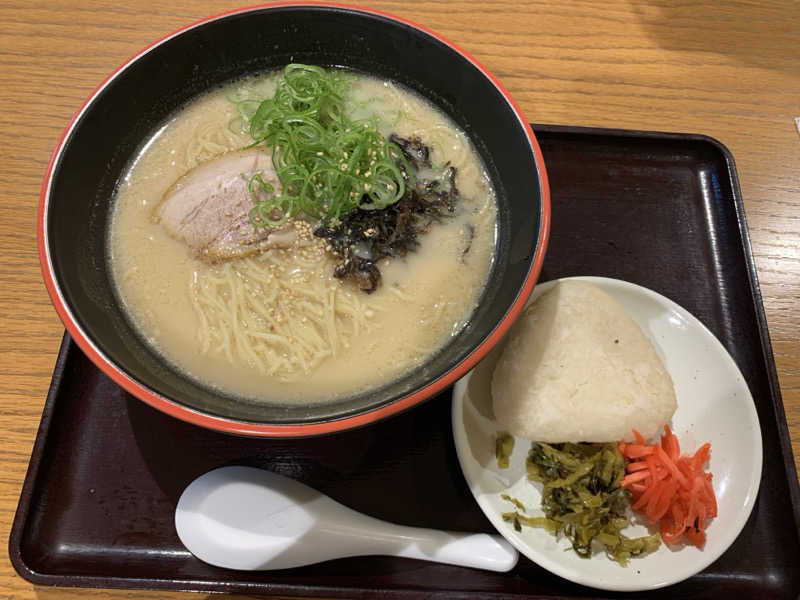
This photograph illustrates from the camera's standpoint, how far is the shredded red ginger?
58.3 inches

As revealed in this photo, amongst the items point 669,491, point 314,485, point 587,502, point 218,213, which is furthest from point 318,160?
point 669,491

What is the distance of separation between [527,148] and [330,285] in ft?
2.12

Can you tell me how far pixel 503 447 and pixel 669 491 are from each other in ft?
1.41

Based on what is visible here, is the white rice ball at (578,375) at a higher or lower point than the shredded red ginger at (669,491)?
higher

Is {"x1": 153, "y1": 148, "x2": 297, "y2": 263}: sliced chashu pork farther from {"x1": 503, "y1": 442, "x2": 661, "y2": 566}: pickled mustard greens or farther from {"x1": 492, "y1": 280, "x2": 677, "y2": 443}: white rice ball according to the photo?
{"x1": 503, "y1": 442, "x2": 661, "y2": 566}: pickled mustard greens

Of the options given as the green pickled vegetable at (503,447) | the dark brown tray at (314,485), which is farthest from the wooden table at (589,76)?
the green pickled vegetable at (503,447)

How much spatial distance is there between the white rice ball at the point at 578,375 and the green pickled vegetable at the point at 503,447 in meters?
0.06

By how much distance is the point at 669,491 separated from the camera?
1483mm

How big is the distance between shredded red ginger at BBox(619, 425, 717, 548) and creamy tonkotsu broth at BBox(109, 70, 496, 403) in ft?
1.93

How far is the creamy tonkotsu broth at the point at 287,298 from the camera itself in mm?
1506

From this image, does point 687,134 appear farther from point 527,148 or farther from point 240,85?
point 240,85

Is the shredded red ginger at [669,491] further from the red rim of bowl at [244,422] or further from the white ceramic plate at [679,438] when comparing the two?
the red rim of bowl at [244,422]

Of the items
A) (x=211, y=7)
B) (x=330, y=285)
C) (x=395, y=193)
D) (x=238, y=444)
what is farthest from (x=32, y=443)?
(x=211, y=7)

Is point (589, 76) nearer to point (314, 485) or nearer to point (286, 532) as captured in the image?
point (314, 485)
